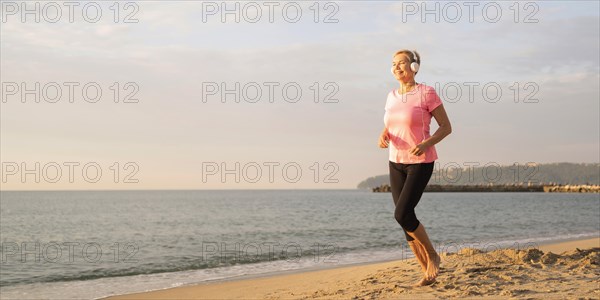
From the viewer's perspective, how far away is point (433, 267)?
18.6 feet

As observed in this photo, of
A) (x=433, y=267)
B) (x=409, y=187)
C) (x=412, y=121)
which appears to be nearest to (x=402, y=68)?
(x=412, y=121)

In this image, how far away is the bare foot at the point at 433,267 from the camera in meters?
5.63

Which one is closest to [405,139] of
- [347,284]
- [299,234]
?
[347,284]

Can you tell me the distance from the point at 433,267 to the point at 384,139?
4.82 ft

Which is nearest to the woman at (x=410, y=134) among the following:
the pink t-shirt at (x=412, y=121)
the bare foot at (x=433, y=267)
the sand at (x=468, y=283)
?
the pink t-shirt at (x=412, y=121)

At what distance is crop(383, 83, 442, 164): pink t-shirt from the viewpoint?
503 cm

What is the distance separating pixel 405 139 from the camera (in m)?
5.09

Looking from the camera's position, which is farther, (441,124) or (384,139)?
(384,139)

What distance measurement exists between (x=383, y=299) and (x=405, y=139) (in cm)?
165

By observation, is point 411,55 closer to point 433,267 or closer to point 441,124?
point 441,124

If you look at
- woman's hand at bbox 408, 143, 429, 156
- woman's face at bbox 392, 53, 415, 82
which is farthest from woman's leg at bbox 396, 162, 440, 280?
woman's face at bbox 392, 53, 415, 82

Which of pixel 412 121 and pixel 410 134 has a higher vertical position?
pixel 412 121

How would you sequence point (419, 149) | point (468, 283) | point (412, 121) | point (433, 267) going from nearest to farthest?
point (419, 149) < point (412, 121) < point (433, 267) < point (468, 283)

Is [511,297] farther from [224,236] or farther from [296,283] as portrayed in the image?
[224,236]
